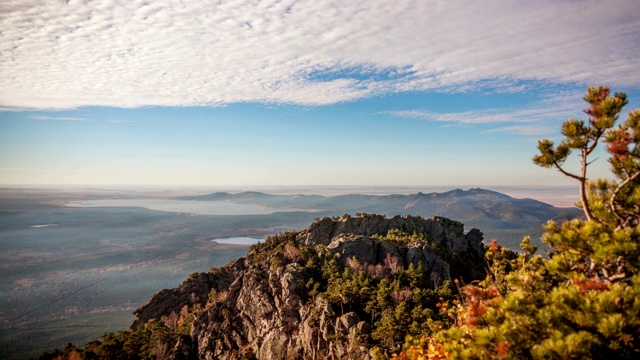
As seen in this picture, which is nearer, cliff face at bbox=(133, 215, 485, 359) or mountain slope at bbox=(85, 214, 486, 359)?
mountain slope at bbox=(85, 214, 486, 359)

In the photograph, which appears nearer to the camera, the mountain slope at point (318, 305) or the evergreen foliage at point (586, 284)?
the evergreen foliage at point (586, 284)

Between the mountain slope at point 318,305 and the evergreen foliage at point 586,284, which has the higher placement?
the evergreen foliage at point 586,284

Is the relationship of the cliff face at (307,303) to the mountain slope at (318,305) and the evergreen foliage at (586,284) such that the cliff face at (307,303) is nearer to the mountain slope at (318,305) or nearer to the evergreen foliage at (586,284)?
the mountain slope at (318,305)

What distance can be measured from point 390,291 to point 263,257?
3330 cm

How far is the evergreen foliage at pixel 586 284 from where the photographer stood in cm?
931

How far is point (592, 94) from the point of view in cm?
1118

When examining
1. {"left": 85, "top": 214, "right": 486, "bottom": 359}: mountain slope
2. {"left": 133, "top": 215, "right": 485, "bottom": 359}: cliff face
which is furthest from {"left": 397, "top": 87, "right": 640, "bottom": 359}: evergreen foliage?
{"left": 133, "top": 215, "right": 485, "bottom": 359}: cliff face

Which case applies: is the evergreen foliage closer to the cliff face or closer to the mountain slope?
the mountain slope

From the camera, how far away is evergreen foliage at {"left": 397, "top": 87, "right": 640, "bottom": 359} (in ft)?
30.6

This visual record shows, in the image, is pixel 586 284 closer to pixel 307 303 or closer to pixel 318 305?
pixel 318 305

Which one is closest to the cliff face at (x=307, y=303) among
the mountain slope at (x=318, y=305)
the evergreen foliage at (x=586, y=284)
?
the mountain slope at (x=318, y=305)

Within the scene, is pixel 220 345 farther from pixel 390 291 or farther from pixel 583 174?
pixel 583 174

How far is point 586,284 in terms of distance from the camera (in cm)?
1043

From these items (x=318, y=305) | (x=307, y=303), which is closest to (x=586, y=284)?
(x=318, y=305)
